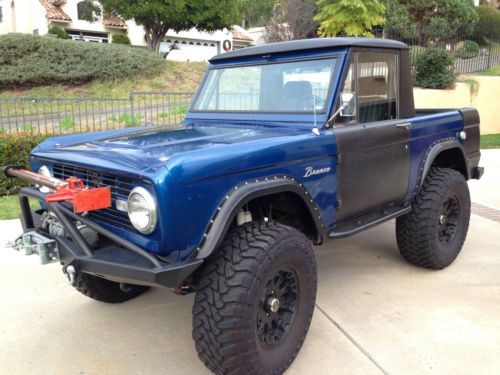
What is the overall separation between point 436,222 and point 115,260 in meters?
2.65

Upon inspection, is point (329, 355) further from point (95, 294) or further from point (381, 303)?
point (95, 294)

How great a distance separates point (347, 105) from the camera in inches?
126

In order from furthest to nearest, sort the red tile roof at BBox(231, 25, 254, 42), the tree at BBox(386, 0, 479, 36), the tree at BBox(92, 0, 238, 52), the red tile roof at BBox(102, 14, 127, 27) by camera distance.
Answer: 1. the red tile roof at BBox(231, 25, 254, 42)
2. the red tile roof at BBox(102, 14, 127, 27)
3. the tree at BBox(92, 0, 238, 52)
4. the tree at BBox(386, 0, 479, 36)

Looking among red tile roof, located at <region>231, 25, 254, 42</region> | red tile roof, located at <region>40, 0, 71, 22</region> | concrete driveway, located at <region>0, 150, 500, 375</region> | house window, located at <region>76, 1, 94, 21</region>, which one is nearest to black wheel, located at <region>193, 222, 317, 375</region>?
concrete driveway, located at <region>0, 150, 500, 375</region>

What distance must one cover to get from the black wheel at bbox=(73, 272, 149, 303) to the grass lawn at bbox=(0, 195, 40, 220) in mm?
2396

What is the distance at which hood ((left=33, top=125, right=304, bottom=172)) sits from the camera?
2506mm

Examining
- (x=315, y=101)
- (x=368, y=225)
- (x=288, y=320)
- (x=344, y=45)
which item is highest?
(x=344, y=45)

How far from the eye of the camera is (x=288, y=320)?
281 cm

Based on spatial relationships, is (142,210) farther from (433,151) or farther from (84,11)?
(84,11)

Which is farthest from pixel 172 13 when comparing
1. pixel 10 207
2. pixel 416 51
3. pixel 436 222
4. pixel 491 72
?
pixel 436 222

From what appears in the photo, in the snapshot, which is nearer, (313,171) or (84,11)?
(313,171)

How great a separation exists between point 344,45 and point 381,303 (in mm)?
1871

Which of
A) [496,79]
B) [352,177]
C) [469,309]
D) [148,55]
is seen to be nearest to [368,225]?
[352,177]

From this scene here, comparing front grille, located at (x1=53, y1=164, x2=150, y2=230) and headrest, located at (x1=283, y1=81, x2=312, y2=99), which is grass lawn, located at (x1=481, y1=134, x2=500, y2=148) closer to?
headrest, located at (x1=283, y1=81, x2=312, y2=99)
